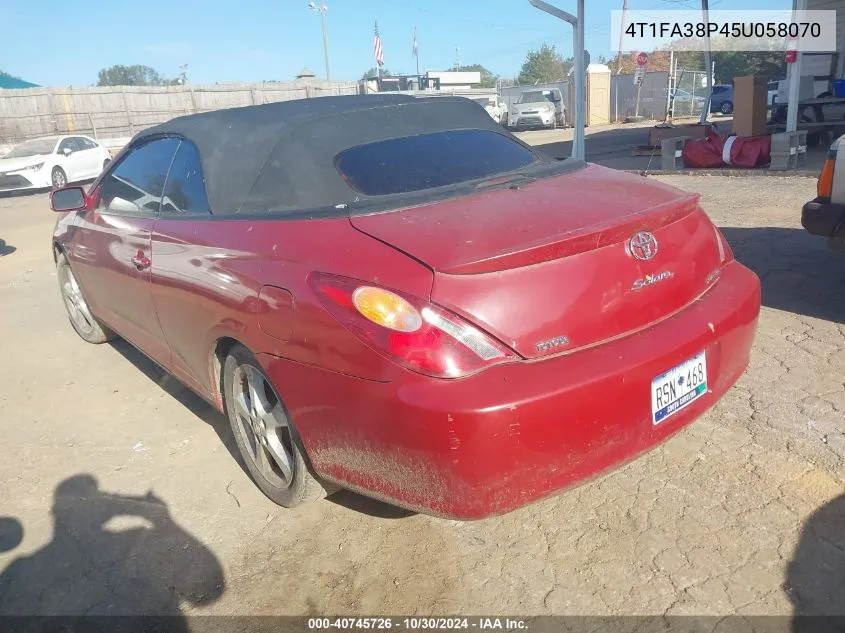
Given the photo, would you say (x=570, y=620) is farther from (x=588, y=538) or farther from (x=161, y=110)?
(x=161, y=110)

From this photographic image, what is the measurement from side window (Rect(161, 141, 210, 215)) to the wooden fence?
24.7 meters

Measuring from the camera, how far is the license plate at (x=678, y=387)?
215 centimetres

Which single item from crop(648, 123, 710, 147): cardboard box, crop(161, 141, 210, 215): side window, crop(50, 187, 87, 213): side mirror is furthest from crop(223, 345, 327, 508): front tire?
crop(648, 123, 710, 147): cardboard box

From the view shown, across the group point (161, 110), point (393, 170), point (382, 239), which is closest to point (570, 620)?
point (382, 239)

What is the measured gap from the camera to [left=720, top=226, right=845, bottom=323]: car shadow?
4445mm

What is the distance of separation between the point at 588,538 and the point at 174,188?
8.12ft

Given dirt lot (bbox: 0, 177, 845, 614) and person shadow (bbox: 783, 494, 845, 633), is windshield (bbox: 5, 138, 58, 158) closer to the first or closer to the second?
dirt lot (bbox: 0, 177, 845, 614)

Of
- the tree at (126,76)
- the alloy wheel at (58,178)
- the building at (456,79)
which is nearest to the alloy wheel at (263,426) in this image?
the alloy wheel at (58,178)

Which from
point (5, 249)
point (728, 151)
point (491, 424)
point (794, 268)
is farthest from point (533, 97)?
point (491, 424)

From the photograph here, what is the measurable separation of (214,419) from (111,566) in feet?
4.01

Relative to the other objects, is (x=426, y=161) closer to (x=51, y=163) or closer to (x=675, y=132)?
(x=675, y=132)

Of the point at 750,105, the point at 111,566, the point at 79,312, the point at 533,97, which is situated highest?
the point at 533,97

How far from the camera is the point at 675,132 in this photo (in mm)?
13539

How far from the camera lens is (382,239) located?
6.93ft
